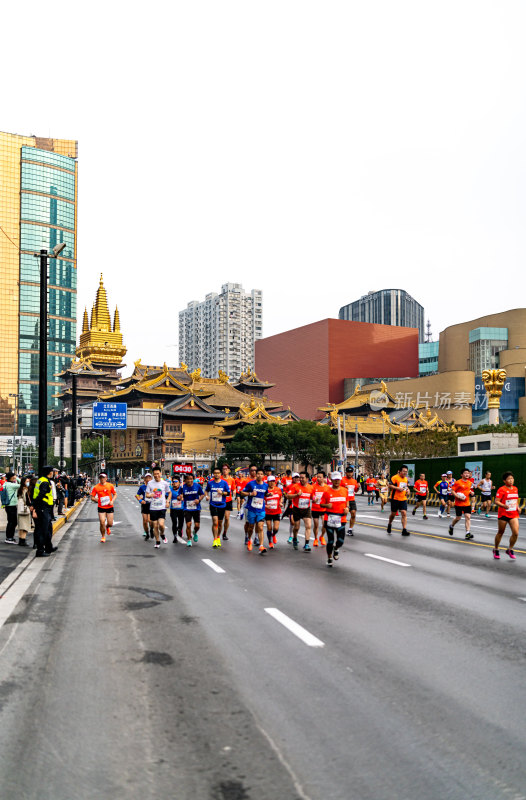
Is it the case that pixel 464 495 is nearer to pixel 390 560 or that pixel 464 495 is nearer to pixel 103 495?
pixel 390 560

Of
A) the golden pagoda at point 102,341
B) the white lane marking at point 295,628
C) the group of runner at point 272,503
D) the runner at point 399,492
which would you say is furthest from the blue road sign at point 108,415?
the golden pagoda at point 102,341

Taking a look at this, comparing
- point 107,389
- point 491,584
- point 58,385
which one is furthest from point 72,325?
point 491,584

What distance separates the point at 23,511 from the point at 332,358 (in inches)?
4669

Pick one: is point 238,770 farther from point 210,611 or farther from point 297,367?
point 297,367

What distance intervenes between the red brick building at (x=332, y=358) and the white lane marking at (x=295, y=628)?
128 m

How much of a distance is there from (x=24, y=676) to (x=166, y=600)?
3.95m

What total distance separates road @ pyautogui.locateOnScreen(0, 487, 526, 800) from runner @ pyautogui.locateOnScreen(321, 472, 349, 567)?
1.97 meters

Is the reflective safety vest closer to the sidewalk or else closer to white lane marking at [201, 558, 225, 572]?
the sidewalk

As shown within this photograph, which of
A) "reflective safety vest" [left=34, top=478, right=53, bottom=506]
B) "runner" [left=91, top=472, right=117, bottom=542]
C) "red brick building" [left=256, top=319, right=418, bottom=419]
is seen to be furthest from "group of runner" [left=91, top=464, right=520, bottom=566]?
"red brick building" [left=256, top=319, right=418, bottom=419]

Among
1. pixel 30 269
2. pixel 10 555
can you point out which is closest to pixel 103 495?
pixel 10 555

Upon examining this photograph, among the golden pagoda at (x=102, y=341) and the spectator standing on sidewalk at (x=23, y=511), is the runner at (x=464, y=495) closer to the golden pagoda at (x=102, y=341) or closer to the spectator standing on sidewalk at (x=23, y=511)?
the spectator standing on sidewalk at (x=23, y=511)

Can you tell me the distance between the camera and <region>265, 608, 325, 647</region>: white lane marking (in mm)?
7724

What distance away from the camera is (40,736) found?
16.8 feet

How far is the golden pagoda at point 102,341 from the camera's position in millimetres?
140625
